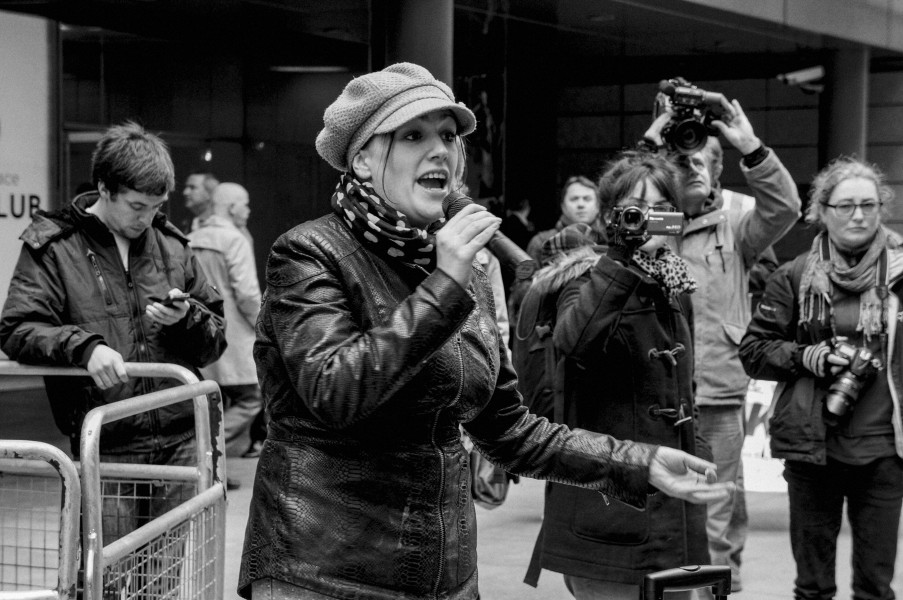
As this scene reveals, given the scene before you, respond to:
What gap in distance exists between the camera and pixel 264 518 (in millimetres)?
2631

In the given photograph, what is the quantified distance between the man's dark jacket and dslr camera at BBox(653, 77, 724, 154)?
7.40 feet

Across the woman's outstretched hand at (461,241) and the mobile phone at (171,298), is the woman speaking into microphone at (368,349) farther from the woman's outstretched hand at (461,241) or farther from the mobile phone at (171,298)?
the mobile phone at (171,298)

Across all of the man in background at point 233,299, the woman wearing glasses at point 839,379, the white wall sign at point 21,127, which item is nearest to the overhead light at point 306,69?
the white wall sign at point 21,127

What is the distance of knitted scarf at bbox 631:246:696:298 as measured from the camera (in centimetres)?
452

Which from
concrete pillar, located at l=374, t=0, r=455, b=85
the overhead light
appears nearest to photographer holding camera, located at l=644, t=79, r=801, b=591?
concrete pillar, located at l=374, t=0, r=455, b=85

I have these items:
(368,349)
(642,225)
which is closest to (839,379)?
(642,225)

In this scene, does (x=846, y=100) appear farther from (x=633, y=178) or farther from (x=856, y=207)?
(x=633, y=178)

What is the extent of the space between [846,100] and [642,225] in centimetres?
1174

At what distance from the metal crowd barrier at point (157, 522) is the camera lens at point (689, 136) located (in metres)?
2.72

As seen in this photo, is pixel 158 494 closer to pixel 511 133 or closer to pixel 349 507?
pixel 349 507

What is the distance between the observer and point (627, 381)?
4.54 meters

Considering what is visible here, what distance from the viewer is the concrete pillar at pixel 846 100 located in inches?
601

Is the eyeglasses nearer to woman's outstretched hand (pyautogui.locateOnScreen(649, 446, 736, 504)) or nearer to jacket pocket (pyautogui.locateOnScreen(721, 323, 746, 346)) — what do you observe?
jacket pocket (pyautogui.locateOnScreen(721, 323, 746, 346))

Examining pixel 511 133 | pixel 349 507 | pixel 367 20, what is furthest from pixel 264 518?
pixel 511 133
